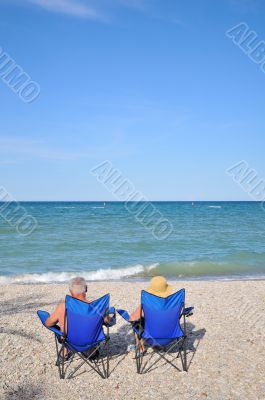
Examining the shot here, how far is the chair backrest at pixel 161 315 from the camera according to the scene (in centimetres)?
476

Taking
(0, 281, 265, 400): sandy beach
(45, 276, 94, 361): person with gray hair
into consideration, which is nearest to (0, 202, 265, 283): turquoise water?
(0, 281, 265, 400): sandy beach

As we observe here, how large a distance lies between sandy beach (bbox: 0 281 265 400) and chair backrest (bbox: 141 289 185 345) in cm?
40

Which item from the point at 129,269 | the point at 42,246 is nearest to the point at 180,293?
the point at 129,269

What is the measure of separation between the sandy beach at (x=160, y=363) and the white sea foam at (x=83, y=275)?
4.34 metres

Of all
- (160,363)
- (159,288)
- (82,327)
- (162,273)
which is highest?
(82,327)

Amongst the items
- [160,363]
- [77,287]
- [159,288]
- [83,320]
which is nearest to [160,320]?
[159,288]

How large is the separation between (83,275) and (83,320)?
858cm

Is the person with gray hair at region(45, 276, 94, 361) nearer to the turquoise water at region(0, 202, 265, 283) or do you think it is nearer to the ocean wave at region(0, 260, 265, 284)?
the ocean wave at region(0, 260, 265, 284)

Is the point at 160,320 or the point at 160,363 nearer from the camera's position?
the point at 160,320

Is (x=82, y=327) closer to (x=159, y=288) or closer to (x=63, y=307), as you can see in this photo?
(x=63, y=307)

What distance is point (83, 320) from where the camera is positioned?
4.52 meters

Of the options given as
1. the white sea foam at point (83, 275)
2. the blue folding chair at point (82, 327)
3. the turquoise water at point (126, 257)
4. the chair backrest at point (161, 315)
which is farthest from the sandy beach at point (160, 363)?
the turquoise water at point (126, 257)

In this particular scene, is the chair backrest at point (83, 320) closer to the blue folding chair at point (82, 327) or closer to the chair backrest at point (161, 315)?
the blue folding chair at point (82, 327)

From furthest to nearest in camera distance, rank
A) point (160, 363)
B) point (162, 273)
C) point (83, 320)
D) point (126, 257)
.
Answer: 1. point (126, 257)
2. point (162, 273)
3. point (160, 363)
4. point (83, 320)
